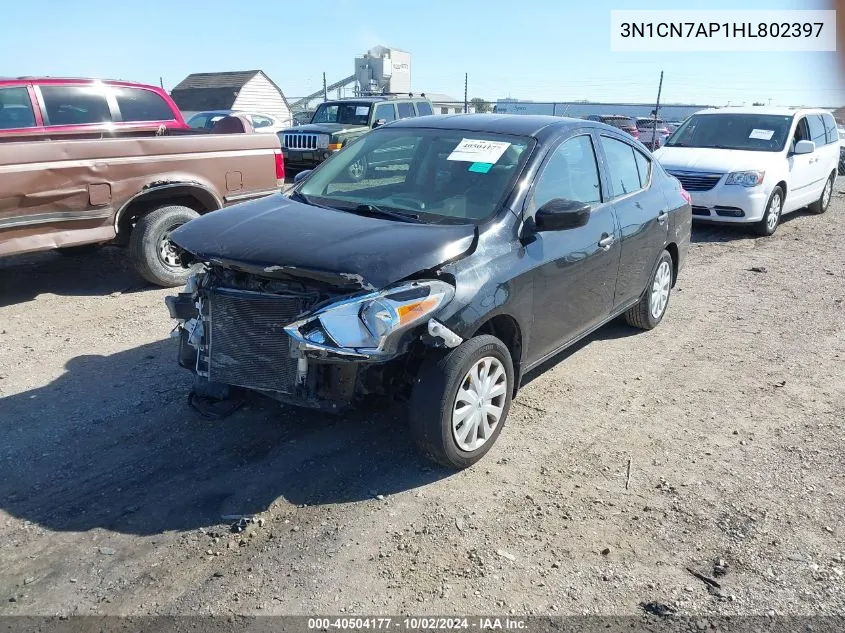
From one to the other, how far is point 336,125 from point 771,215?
9212 mm

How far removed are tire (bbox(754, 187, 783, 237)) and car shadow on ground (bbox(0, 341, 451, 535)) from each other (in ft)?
26.9

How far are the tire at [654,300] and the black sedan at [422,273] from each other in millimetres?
884

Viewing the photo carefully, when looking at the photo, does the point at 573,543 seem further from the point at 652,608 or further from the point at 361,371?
the point at 361,371

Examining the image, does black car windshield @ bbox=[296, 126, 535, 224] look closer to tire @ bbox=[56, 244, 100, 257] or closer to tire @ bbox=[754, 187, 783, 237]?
tire @ bbox=[56, 244, 100, 257]

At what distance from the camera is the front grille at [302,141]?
14977 mm

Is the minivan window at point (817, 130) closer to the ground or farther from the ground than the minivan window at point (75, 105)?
closer to the ground

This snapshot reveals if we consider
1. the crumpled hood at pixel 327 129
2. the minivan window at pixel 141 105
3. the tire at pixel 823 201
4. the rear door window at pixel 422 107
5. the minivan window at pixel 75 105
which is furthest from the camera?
the rear door window at pixel 422 107

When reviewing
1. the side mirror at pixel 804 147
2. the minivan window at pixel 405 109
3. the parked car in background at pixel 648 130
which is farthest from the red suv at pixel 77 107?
the parked car in background at pixel 648 130

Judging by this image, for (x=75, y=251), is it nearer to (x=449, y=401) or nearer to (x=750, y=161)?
(x=449, y=401)

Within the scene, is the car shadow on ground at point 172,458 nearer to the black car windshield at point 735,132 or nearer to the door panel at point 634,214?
the door panel at point 634,214

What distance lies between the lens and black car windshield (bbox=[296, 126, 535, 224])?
13.8 feet

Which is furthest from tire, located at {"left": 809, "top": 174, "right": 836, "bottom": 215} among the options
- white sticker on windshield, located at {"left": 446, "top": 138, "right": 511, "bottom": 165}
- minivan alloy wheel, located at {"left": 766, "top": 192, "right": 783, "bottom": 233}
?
white sticker on windshield, located at {"left": 446, "top": 138, "right": 511, "bottom": 165}

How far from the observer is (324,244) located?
3.64 metres

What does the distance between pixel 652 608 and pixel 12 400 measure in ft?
13.3
